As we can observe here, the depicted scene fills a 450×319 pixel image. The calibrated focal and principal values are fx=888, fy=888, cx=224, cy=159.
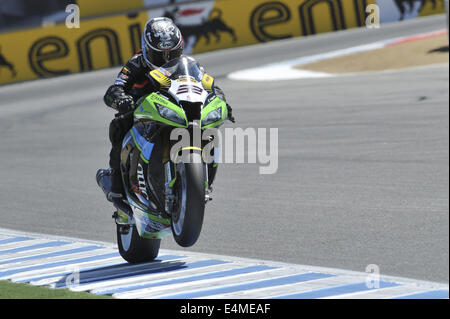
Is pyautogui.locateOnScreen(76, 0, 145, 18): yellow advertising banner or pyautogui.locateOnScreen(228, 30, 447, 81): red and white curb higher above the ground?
pyautogui.locateOnScreen(76, 0, 145, 18): yellow advertising banner

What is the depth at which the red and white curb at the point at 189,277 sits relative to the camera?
5.38 m

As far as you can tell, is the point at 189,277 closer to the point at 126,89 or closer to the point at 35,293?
the point at 35,293

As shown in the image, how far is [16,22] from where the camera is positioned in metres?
32.6

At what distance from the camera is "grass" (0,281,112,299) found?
560 cm

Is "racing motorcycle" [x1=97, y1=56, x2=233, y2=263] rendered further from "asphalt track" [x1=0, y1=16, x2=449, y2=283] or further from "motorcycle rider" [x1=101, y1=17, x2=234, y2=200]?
"asphalt track" [x1=0, y1=16, x2=449, y2=283]

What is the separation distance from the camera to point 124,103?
616 centimetres

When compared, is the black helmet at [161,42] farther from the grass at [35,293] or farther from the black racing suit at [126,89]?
the grass at [35,293]

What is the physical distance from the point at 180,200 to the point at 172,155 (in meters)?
0.33

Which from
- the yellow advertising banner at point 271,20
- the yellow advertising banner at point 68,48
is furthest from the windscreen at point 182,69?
the yellow advertising banner at point 271,20

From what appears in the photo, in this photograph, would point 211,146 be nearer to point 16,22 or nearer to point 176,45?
point 176,45

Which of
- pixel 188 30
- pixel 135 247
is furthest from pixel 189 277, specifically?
pixel 188 30

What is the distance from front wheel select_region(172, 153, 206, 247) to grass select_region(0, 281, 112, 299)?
629mm

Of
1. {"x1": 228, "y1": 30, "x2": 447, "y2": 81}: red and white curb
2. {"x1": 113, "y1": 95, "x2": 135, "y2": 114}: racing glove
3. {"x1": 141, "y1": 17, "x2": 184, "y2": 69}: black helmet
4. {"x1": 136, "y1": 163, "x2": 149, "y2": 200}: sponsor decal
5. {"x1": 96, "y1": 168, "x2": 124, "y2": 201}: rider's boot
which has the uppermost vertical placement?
{"x1": 141, "y1": 17, "x2": 184, "y2": 69}: black helmet

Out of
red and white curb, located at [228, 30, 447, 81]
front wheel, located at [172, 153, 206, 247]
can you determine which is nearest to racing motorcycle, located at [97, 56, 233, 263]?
front wheel, located at [172, 153, 206, 247]
